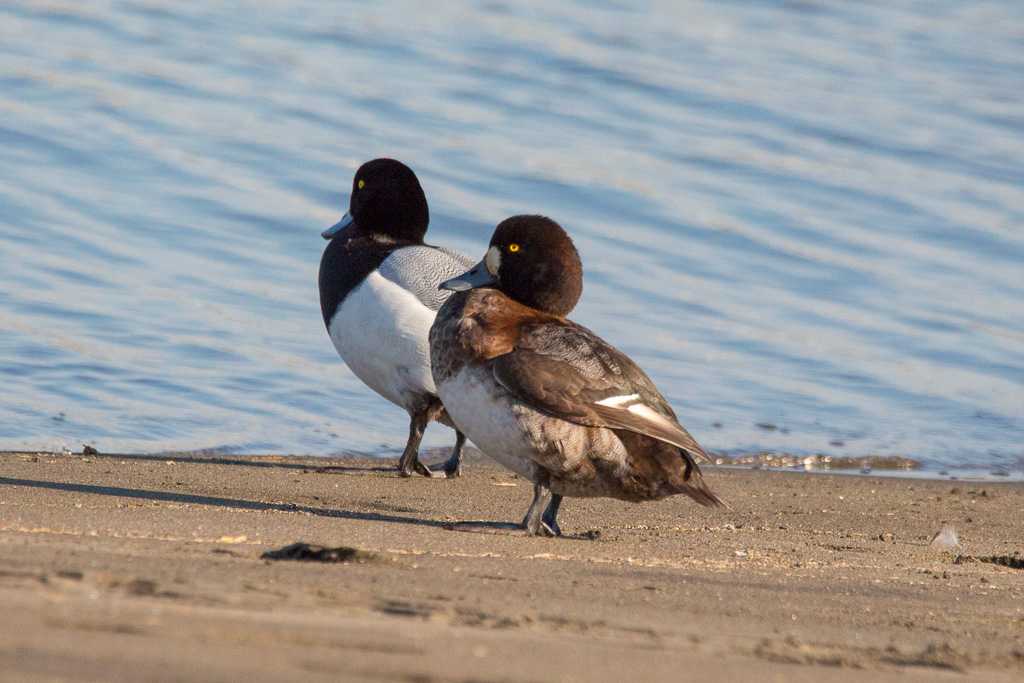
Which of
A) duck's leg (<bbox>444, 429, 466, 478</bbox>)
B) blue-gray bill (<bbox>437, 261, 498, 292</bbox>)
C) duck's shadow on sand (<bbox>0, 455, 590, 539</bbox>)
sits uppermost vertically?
blue-gray bill (<bbox>437, 261, 498, 292</bbox>)

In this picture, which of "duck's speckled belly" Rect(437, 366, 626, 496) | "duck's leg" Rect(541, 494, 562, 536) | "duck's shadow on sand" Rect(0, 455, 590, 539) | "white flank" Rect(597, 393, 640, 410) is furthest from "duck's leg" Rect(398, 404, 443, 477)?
"white flank" Rect(597, 393, 640, 410)

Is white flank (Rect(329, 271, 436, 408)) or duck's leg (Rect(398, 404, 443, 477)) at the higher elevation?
white flank (Rect(329, 271, 436, 408))

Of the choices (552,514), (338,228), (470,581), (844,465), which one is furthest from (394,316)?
(470,581)

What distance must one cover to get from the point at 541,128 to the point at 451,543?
454 inches

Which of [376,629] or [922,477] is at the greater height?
[376,629]

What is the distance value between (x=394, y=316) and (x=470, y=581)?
331cm

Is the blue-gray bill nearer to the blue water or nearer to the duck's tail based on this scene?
the duck's tail

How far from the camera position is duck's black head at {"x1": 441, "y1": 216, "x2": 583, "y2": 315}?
6656 mm

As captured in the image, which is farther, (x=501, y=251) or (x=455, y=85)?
(x=455, y=85)

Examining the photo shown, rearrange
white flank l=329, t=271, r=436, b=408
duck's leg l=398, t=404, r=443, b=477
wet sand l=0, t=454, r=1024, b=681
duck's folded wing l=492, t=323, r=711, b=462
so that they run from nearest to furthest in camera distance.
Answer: wet sand l=0, t=454, r=1024, b=681, duck's folded wing l=492, t=323, r=711, b=462, white flank l=329, t=271, r=436, b=408, duck's leg l=398, t=404, r=443, b=477

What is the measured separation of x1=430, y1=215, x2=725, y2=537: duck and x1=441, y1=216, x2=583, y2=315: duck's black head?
0.36 m

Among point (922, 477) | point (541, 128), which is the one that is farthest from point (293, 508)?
point (541, 128)

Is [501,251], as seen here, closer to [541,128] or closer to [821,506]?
[821,506]

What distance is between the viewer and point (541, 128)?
1675 centimetres
